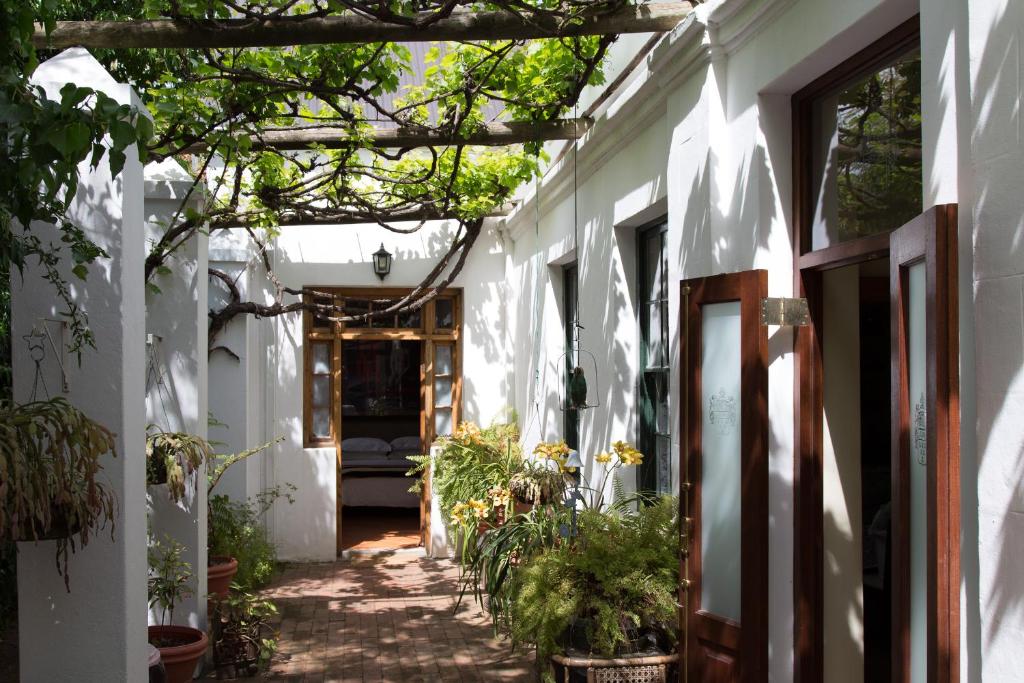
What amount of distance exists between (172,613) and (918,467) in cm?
427

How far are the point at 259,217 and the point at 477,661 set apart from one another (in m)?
3.51

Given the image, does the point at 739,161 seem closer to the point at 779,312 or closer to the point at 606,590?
the point at 779,312

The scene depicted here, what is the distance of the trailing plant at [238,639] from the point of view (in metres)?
5.64

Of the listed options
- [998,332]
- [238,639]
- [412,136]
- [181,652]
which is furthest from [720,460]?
[238,639]

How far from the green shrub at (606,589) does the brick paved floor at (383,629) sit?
152cm

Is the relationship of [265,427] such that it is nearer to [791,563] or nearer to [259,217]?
[259,217]

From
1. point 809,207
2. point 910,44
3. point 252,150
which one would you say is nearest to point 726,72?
point 809,207

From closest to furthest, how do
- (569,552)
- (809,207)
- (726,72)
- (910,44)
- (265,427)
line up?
(910,44) → (809,207) → (726,72) → (569,552) → (265,427)

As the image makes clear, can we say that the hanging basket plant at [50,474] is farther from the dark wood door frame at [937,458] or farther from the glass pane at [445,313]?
the glass pane at [445,313]

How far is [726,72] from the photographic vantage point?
13.1 feet

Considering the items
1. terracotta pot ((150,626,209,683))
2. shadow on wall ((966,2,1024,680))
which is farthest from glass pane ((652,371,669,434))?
shadow on wall ((966,2,1024,680))

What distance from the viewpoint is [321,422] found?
9.24 metres

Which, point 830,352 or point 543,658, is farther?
point 543,658

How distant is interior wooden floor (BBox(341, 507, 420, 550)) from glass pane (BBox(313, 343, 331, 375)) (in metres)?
1.72
